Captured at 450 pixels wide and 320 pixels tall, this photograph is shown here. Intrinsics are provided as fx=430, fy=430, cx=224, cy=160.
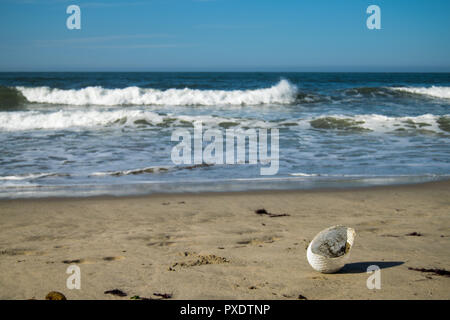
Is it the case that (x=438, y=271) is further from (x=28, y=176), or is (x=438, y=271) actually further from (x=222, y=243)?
(x=28, y=176)

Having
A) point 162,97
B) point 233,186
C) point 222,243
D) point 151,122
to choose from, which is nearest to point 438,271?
point 222,243

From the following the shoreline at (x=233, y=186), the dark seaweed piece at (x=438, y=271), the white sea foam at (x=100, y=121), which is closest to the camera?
the dark seaweed piece at (x=438, y=271)

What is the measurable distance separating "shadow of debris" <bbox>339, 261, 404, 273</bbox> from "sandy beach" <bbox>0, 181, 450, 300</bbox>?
0.02m

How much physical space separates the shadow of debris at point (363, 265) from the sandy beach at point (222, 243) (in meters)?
0.02

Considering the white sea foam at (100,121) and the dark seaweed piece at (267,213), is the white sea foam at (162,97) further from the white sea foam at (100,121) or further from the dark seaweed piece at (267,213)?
the dark seaweed piece at (267,213)

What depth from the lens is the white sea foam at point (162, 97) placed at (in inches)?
830

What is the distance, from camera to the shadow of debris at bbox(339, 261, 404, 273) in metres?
3.30

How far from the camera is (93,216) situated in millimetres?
5023

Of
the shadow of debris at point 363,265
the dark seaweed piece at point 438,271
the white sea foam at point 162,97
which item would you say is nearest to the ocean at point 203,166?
the shadow of debris at point 363,265

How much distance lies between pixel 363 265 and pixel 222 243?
1288 millimetres

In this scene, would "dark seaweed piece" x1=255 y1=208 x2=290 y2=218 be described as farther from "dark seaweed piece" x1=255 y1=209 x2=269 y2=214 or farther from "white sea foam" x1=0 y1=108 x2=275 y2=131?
"white sea foam" x1=0 y1=108 x2=275 y2=131

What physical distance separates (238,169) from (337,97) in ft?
53.3

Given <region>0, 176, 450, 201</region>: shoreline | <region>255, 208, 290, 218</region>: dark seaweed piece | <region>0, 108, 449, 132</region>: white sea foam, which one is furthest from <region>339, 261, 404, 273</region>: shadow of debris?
<region>0, 108, 449, 132</region>: white sea foam
